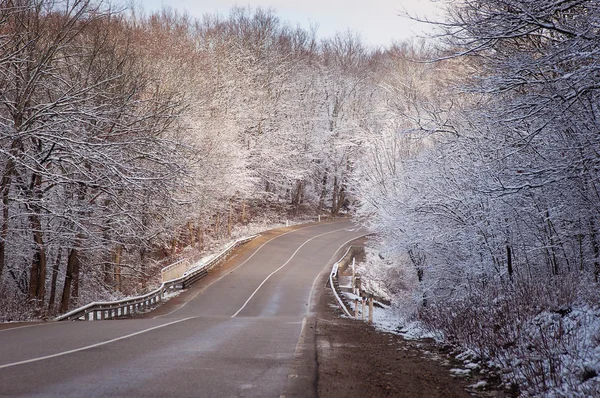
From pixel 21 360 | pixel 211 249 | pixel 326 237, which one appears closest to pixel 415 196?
pixel 21 360

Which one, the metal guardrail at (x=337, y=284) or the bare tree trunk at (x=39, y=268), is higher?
the bare tree trunk at (x=39, y=268)

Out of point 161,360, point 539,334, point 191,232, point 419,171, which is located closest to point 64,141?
point 161,360

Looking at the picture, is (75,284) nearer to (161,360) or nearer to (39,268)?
(39,268)

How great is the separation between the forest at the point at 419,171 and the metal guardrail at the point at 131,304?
1.47 metres

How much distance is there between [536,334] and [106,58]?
58.1 feet

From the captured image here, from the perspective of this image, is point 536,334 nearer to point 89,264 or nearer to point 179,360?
point 179,360

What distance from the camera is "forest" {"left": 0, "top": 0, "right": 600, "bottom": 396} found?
8219 mm

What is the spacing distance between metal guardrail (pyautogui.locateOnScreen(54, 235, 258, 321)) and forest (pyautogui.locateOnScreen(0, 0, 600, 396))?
1.47 meters

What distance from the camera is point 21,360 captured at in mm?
7250

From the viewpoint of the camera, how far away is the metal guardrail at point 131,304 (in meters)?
16.7

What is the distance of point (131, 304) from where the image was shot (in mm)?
20562

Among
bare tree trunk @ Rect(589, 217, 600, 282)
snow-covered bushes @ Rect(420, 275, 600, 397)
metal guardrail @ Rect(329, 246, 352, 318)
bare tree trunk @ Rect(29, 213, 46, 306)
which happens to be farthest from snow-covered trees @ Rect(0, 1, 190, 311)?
bare tree trunk @ Rect(589, 217, 600, 282)

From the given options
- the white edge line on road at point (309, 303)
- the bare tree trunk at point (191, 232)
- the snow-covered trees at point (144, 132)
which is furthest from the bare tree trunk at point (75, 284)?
the bare tree trunk at point (191, 232)

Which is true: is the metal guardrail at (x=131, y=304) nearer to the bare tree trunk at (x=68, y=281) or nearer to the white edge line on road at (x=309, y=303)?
the bare tree trunk at (x=68, y=281)
